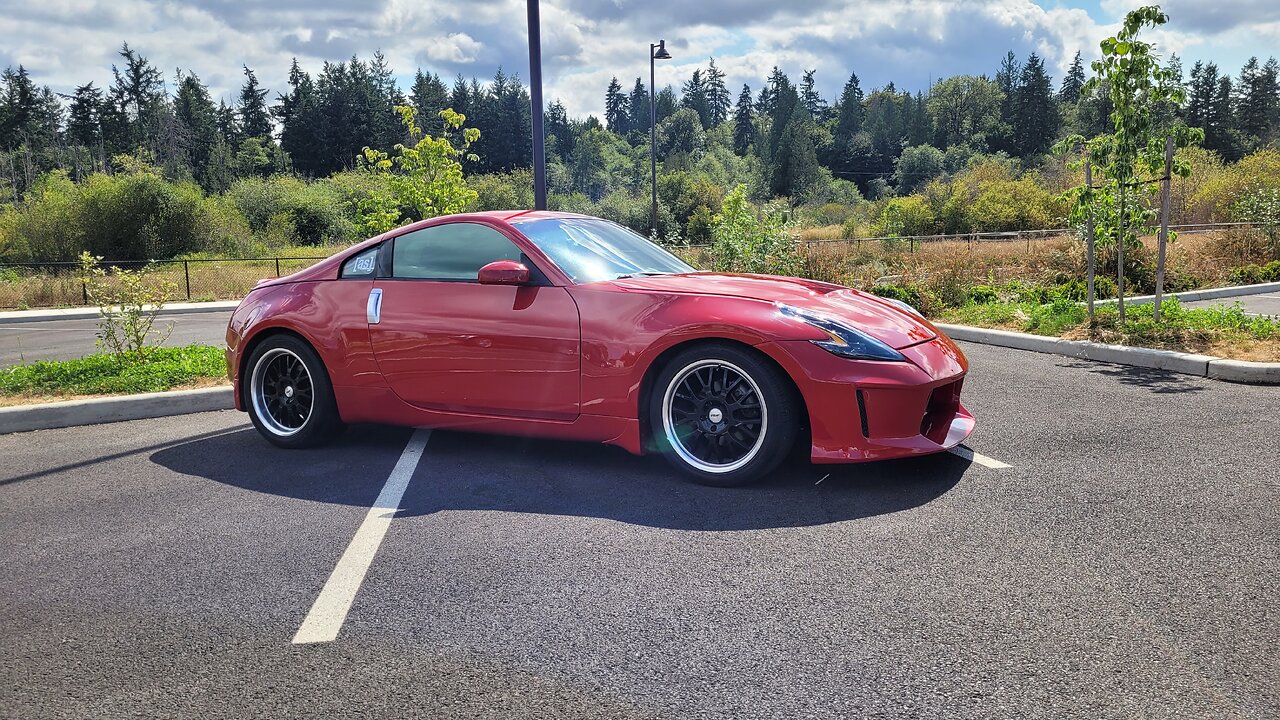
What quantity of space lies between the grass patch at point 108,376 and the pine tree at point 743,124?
16116 centimetres

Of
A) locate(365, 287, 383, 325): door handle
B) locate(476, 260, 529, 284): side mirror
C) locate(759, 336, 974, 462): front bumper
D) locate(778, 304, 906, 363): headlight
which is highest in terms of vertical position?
locate(476, 260, 529, 284): side mirror

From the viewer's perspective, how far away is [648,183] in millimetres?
92312

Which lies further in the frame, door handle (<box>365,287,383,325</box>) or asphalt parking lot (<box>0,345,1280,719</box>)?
door handle (<box>365,287,383,325</box>)

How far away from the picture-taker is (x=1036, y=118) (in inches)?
4200

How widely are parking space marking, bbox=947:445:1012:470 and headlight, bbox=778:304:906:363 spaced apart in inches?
39.1

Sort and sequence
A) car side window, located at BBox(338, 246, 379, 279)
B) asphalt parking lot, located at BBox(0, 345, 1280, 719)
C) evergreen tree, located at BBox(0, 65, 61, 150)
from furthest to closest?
evergreen tree, located at BBox(0, 65, 61, 150) < car side window, located at BBox(338, 246, 379, 279) < asphalt parking lot, located at BBox(0, 345, 1280, 719)

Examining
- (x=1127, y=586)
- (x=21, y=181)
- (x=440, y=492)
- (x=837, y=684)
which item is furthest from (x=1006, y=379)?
(x=21, y=181)

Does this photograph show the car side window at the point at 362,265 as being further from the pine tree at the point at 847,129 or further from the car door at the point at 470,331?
the pine tree at the point at 847,129

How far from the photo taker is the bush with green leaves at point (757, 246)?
14288 mm

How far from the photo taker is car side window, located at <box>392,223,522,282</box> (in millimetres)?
5129

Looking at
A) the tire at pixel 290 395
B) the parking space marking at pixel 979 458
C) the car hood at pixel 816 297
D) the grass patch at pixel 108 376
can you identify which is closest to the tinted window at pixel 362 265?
the tire at pixel 290 395

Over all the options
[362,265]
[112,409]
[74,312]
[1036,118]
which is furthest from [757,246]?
[1036,118]

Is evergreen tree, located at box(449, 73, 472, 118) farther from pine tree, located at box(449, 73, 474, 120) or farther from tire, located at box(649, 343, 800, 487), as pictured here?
tire, located at box(649, 343, 800, 487)

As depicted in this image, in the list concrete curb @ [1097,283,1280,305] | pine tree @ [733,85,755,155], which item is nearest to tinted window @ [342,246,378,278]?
concrete curb @ [1097,283,1280,305]
